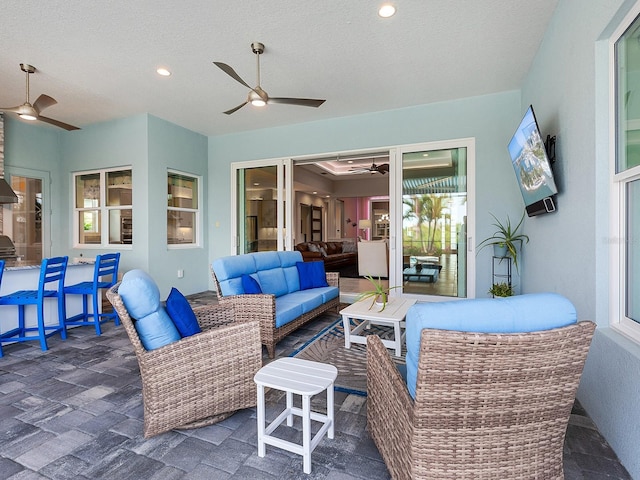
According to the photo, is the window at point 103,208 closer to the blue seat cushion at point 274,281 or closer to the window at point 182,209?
the window at point 182,209

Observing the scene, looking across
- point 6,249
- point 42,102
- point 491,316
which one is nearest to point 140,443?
point 491,316

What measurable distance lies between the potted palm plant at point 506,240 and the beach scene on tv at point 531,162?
2.86 feet

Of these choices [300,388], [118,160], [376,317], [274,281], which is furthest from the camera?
[118,160]

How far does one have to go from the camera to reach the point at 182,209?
5.87 meters

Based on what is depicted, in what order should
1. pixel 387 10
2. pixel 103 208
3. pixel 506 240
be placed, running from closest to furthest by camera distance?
pixel 387 10 < pixel 506 240 < pixel 103 208

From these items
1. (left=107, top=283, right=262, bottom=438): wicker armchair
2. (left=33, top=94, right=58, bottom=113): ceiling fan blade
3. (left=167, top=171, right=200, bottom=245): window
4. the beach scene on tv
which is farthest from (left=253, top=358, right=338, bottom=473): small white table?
(left=167, top=171, right=200, bottom=245): window

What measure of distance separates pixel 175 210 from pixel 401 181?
385 cm

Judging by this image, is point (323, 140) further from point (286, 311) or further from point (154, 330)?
point (154, 330)

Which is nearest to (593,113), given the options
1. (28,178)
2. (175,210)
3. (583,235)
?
(583,235)

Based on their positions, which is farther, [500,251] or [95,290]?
[500,251]

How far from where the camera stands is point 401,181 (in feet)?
16.4

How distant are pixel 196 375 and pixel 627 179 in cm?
259

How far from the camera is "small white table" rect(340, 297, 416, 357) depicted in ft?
9.77

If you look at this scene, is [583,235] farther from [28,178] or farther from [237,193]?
[28,178]
